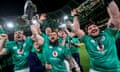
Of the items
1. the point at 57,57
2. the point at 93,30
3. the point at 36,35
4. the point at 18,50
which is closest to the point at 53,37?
the point at 57,57

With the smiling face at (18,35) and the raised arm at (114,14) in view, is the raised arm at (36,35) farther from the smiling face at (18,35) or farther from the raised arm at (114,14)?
the raised arm at (114,14)

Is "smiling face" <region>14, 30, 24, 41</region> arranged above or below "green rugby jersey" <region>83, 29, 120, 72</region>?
above

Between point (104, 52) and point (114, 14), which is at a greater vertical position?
point (114, 14)

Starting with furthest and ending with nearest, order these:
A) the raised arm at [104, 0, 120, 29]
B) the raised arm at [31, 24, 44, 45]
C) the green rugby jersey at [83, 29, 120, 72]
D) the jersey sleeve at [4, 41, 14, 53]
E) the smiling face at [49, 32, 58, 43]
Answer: the jersey sleeve at [4, 41, 14, 53]
the raised arm at [31, 24, 44, 45]
the smiling face at [49, 32, 58, 43]
the green rugby jersey at [83, 29, 120, 72]
the raised arm at [104, 0, 120, 29]

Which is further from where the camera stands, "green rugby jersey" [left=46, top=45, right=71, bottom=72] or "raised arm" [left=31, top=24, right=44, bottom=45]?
"raised arm" [left=31, top=24, right=44, bottom=45]

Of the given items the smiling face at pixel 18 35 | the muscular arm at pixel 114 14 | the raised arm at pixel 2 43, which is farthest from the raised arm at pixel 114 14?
the raised arm at pixel 2 43

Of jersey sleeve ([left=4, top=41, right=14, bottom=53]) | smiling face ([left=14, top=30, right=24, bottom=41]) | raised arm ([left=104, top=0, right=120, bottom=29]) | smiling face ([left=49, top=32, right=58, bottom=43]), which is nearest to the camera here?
raised arm ([left=104, top=0, right=120, bottom=29])

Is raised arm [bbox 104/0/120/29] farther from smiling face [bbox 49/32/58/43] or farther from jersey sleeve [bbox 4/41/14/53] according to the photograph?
jersey sleeve [bbox 4/41/14/53]

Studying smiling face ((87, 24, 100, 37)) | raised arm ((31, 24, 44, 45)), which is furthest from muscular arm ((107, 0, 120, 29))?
raised arm ((31, 24, 44, 45))

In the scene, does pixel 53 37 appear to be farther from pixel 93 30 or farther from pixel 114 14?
pixel 114 14

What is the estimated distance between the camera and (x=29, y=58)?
4.25 m

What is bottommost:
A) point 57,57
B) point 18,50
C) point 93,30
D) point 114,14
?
point 57,57

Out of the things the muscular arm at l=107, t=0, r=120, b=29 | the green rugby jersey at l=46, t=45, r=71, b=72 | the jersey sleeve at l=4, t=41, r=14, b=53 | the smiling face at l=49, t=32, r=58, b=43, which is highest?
the muscular arm at l=107, t=0, r=120, b=29

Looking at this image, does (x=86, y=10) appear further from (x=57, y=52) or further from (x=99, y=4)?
(x=57, y=52)
